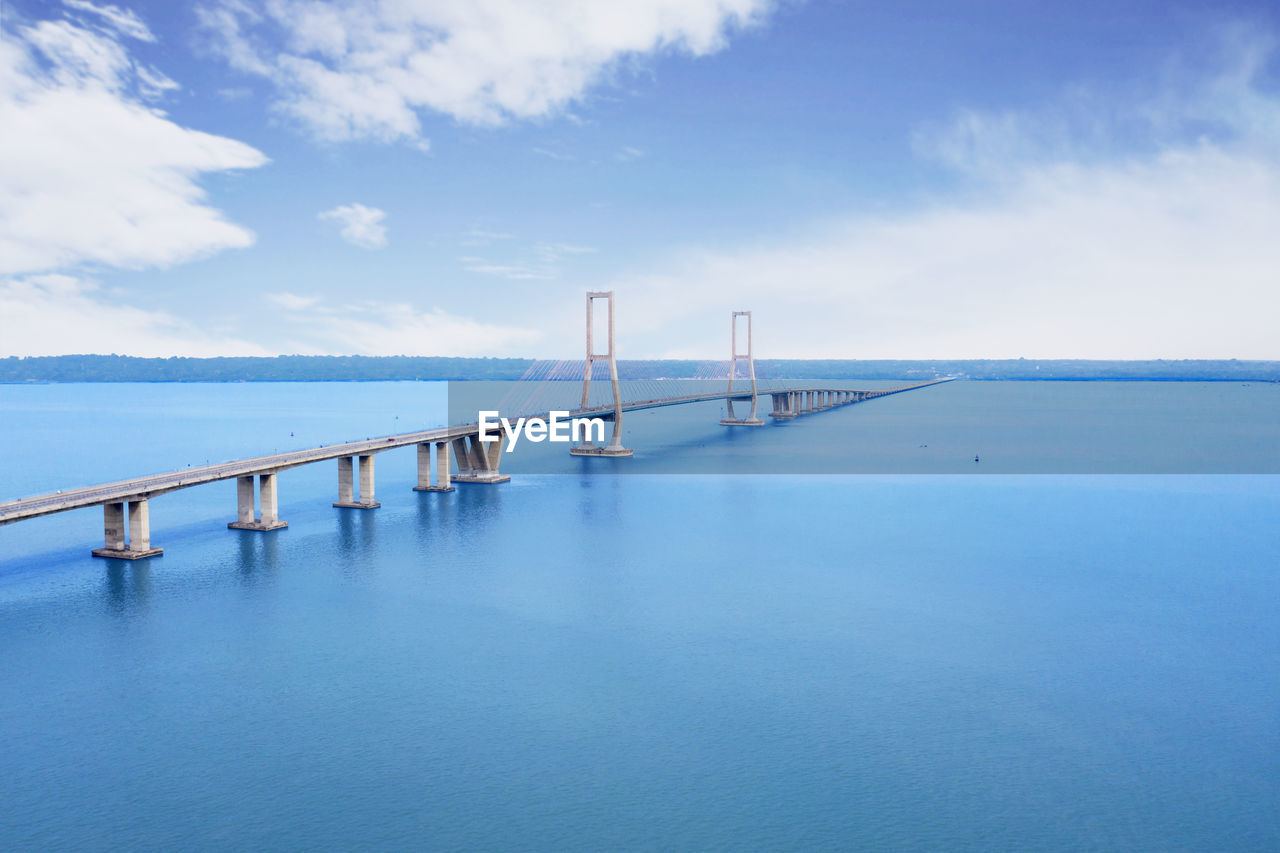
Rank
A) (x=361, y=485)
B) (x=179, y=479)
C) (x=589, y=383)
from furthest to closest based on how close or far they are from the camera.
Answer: (x=589, y=383)
(x=361, y=485)
(x=179, y=479)

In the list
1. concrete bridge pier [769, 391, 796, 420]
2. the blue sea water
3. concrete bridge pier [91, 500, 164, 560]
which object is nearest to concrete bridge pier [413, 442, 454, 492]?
the blue sea water

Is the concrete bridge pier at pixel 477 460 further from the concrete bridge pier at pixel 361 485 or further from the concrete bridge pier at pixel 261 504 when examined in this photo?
the concrete bridge pier at pixel 261 504

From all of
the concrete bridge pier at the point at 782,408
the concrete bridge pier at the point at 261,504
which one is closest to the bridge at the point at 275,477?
the concrete bridge pier at the point at 261,504

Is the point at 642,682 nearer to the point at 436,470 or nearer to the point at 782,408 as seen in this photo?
the point at 436,470

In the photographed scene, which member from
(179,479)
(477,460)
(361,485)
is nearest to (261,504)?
(179,479)

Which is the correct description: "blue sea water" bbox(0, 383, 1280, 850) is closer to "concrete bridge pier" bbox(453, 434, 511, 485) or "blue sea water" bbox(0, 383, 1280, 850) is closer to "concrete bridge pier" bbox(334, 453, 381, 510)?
"concrete bridge pier" bbox(334, 453, 381, 510)

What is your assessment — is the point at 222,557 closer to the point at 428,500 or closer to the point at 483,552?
the point at 483,552

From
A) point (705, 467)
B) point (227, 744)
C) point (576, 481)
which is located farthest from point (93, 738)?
point (705, 467)
